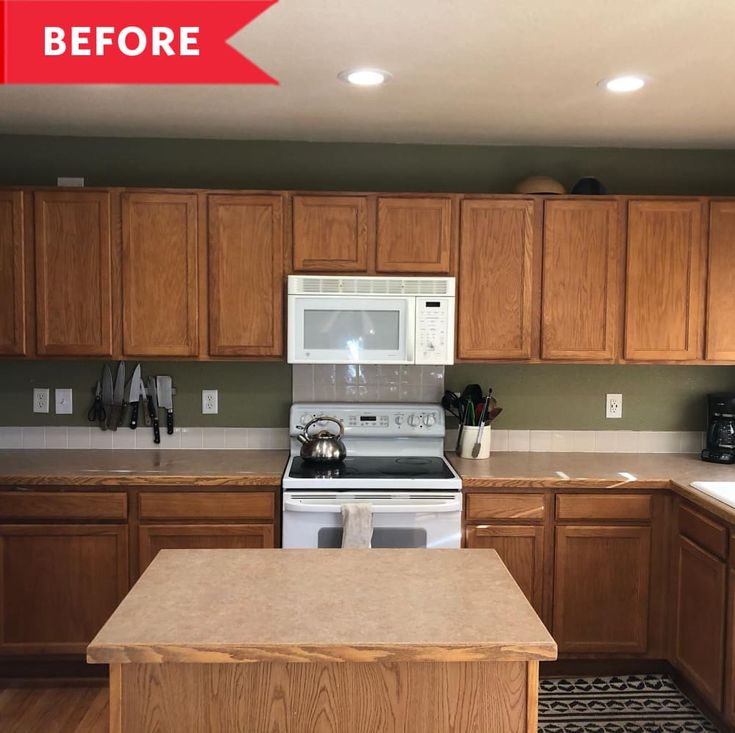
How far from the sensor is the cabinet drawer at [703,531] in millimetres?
2771

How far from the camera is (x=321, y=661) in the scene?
1.47 meters

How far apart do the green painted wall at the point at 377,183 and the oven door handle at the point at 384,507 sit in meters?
0.75

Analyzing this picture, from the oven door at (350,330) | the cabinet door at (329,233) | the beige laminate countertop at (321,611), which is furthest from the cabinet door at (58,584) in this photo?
the cabinet door at (329,233)

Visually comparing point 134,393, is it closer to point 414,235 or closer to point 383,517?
point 383,517

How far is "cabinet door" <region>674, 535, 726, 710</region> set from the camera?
2.79 metres

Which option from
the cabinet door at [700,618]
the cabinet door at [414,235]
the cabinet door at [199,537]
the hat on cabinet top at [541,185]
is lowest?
the cabinet door at [700,618]

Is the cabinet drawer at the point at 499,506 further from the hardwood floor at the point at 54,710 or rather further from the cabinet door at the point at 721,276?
the hardwood floor at the point at 54,710

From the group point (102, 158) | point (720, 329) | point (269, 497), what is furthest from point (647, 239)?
point (102, 158)

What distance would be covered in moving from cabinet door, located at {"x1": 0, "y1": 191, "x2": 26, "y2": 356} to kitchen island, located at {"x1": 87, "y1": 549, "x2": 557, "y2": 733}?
2.02 m

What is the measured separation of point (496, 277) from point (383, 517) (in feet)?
3.92

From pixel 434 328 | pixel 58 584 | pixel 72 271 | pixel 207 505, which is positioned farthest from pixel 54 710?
pixel 434 328

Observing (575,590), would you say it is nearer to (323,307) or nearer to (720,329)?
(720,329)

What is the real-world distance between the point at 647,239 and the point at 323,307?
1.50 m

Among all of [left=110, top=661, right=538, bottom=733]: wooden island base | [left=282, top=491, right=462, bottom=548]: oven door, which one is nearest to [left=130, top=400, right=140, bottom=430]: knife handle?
[left=282, top=491, right=462, bottom=548]: oven door
